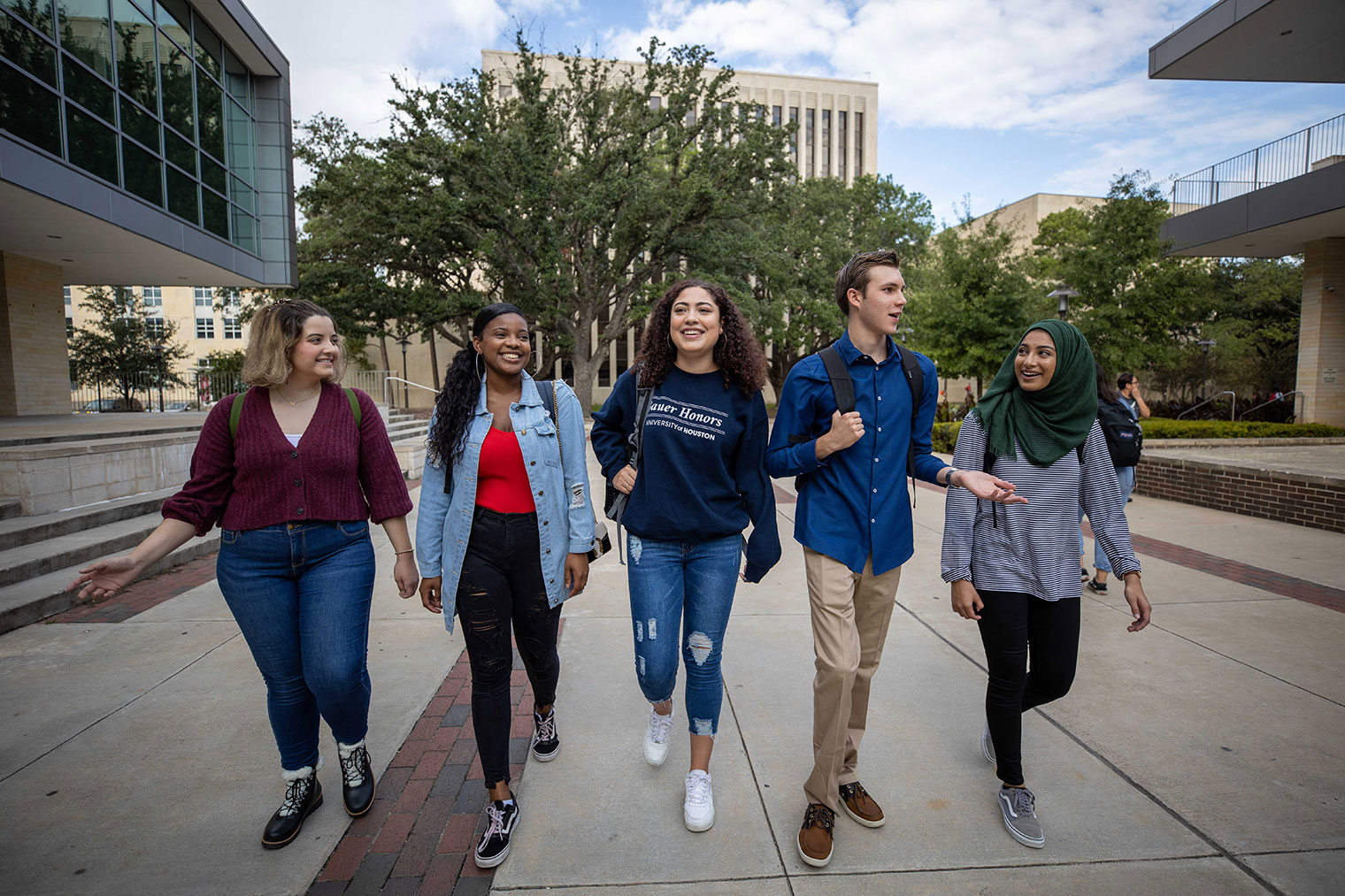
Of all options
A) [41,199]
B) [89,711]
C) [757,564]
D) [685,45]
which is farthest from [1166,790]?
[685,45]

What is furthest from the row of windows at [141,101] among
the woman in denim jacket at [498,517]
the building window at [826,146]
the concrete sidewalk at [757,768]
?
the building window at [826,146]

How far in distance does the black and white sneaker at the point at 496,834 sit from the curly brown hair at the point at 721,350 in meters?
1.61

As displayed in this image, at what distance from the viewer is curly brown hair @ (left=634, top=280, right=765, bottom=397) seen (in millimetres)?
2727

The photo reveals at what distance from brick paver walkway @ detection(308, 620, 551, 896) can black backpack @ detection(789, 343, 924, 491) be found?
5.71 ft

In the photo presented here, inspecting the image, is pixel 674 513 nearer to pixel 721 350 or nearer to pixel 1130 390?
pixel 721 350

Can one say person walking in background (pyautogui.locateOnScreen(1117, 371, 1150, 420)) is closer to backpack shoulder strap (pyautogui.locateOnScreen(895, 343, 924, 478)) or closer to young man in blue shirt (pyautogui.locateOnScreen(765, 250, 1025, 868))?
backpack shoulder strap (pyautogui.locateOnScreen(895, 343, 924, 478))

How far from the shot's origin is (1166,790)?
2820mm

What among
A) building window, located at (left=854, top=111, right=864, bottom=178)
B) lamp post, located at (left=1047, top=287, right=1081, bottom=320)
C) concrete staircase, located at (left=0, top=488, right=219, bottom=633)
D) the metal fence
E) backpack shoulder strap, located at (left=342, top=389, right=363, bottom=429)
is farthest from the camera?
building window, located at (left=854, top=111, right=864, bottom=178)

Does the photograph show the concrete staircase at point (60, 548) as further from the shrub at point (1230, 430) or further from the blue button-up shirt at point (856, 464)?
the shrub at point (1230, 430)

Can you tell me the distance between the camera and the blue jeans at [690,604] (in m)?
2.66

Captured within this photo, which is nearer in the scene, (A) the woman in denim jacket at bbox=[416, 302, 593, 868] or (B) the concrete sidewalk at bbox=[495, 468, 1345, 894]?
A: (B) the concrete sidewalk at bbox=[495, 468, 1345, 894]

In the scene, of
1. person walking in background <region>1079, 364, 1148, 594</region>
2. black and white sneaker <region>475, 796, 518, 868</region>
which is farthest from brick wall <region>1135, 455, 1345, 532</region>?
black and white sneaker <region>475, 796, 518, 868</region>

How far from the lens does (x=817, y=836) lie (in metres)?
2.43

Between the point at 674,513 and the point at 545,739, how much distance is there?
50.5 inches
